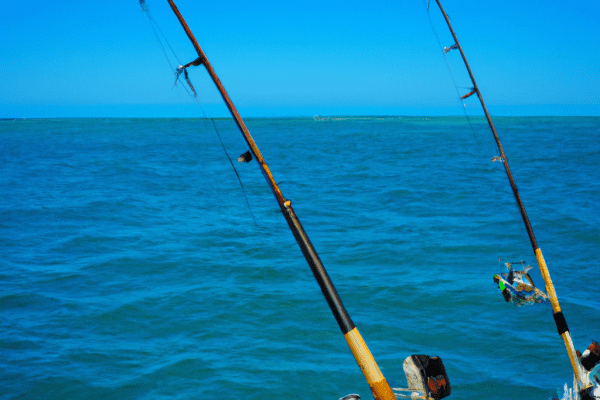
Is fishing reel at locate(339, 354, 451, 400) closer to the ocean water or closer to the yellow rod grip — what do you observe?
the yellow rod grip

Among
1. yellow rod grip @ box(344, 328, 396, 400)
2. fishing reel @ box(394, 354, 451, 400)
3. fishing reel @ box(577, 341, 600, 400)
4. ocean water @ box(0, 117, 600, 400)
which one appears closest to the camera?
yellow rod grip @ box(344, 328, 396, 400)

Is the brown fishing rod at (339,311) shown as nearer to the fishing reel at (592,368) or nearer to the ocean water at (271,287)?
the fishing reel at (592,368)

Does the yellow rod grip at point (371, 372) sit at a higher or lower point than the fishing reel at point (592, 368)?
higher

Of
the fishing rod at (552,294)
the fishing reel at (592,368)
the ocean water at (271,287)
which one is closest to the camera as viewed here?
the fishing reel at (592,368)

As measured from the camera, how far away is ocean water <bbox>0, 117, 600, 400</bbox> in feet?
45.1

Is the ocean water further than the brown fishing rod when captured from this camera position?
Yes

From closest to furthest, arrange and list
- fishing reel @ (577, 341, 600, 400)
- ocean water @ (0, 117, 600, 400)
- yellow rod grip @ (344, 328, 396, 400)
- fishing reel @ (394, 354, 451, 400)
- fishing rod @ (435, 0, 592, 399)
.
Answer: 1. yellow rod grip @ (344, 328, 396, 400)
2. fishing reel @ (394, 354, 451, 400)
3. fishing reel @ (577, 341, 600, 400)
4. fishing rod @ (435, 0, 592, 399)
5. ocean water @ (0, 117, 600, 400)

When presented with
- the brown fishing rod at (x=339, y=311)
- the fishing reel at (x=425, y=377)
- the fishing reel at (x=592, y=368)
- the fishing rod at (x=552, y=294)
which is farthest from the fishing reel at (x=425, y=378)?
the fishing rod at (x=552, y=294)

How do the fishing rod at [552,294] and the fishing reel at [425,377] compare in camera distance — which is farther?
the fishing rod at [552,294]

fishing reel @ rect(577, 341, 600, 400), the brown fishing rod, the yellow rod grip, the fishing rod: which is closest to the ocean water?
the fishing rod

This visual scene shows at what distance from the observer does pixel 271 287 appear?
69.9 feet

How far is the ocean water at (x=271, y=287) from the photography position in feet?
45.1

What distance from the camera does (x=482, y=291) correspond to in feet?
63.5

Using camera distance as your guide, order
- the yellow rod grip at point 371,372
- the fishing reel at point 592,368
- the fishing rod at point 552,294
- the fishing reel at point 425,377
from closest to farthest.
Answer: the yellow rod grip at point 371,372, the fishing reel at point 425,377, the fishing reel at point 592,368, the fishing rod at point 552,294
